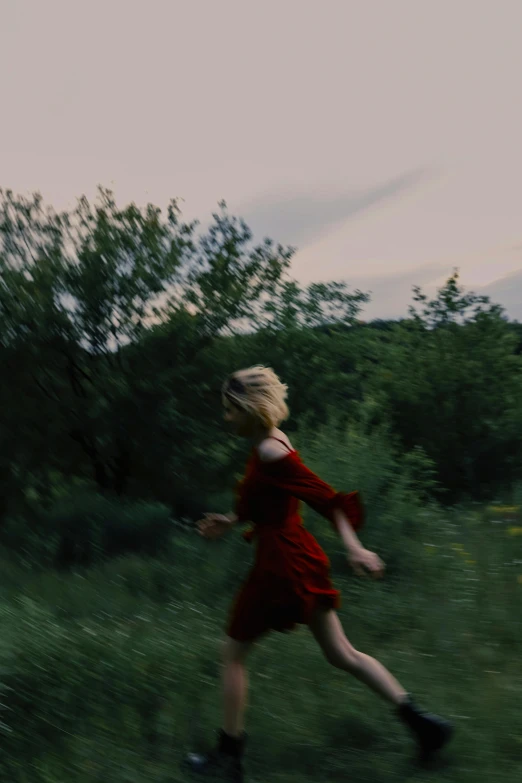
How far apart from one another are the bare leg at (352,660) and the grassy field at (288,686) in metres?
0.34

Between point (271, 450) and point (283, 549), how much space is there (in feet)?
1.51

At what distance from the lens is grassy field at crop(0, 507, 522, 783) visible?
146 inches

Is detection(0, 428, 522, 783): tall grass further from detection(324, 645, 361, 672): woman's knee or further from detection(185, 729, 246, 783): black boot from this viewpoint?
detection(324, 645, 361, 672): woman's knee

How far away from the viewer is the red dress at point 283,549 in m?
3.50

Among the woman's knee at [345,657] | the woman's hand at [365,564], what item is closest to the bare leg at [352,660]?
the woman's knee at [345,657]

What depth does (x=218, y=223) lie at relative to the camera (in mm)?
18641

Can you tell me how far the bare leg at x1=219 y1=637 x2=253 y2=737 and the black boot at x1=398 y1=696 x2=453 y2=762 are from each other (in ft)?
2.38

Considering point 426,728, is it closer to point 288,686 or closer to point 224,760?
point 224,760

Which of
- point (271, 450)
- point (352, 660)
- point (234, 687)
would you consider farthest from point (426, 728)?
point (271, 450)

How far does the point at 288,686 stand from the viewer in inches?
179

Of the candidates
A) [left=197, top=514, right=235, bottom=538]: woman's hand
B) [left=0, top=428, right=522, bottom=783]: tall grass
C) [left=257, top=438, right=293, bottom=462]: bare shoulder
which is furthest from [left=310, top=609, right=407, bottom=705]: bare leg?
[left=257, top=438, right=293, bottom=462]: bare shoulder

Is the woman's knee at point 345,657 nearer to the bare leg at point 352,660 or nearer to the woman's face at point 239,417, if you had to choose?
the bare leg at point 352,660

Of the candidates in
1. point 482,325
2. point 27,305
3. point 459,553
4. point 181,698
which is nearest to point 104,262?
point 27,305

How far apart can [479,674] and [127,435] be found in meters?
13.8
